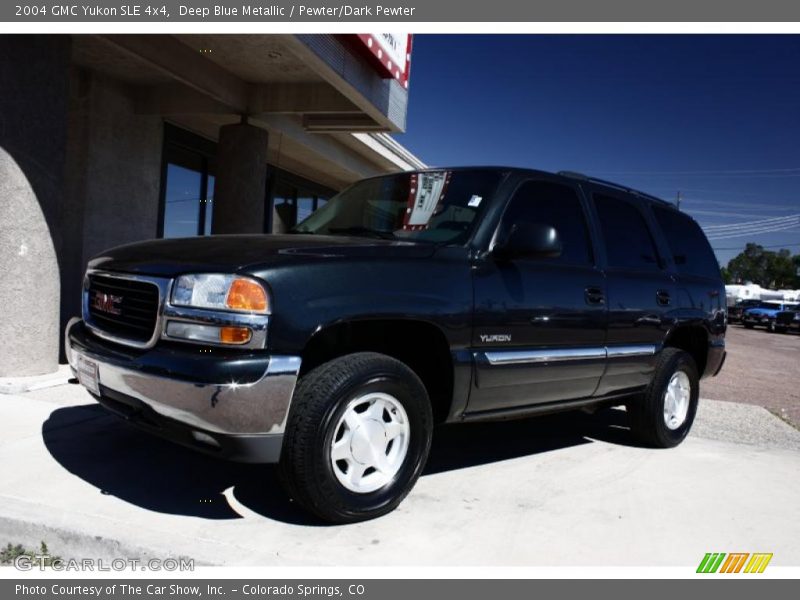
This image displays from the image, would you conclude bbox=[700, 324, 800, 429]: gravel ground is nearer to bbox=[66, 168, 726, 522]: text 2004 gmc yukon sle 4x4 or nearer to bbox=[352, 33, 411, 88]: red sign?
bbox=[66, 168, 726, 522]: text 2004 gmc yukon sle 4x4

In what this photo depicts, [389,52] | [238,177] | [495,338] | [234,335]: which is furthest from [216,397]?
[238,177]

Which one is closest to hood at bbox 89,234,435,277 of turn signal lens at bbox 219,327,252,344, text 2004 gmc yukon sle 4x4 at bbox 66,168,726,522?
text 2004 gmc yukon sle 4x4 at bbox 66,168,726,522

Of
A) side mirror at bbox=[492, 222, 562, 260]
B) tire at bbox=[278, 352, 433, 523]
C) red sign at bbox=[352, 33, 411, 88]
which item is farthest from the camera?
red sign at bbox=[352, 33, 411, 88]

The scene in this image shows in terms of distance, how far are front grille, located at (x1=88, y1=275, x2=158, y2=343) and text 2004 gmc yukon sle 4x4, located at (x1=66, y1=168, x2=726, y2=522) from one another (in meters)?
0.01

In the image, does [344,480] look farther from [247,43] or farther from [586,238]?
[247,43]

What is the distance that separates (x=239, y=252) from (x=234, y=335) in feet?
1.52

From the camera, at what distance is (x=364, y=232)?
380cm

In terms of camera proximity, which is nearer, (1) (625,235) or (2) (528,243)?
(2) (528,243)

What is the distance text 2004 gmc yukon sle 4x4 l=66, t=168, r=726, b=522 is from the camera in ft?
8.85

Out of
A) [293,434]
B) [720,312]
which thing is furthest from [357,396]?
[720,312]

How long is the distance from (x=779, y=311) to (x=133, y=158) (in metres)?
33.1

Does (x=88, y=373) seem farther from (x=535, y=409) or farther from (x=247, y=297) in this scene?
(x=535, y=409)

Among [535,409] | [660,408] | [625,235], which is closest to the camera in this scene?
[535,409]

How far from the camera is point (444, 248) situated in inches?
133
